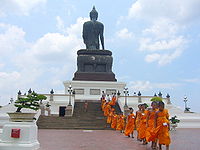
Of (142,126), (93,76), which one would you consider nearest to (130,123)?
(142,126)

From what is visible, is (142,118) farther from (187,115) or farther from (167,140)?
(187,115)

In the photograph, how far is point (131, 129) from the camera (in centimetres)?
1248

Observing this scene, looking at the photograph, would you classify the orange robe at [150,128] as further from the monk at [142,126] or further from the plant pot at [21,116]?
the plant pot at [21,116]

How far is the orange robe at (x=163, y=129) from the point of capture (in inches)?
286

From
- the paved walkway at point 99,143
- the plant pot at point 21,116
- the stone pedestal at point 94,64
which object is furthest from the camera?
the stone pedestal at point 94,64

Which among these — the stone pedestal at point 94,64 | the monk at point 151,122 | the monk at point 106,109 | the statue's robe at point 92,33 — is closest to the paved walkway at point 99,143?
the monk at point 151,122

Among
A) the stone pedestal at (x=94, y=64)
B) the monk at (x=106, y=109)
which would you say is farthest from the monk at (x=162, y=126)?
the stone pedestal at (x=94, y=64)

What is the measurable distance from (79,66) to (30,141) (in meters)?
29.0

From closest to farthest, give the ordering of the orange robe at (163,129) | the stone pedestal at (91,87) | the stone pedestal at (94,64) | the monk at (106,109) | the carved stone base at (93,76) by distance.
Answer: the orange robe at (163,129), the monk at (106,109), the stone pedestal at (91,87), the carved stone base at (93,76), the stone pedestal at (94,64)

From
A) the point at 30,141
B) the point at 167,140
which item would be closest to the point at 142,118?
the point at 167,140

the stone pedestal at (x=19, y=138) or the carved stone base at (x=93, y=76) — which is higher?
the carved stone base at (x=93, y=76)

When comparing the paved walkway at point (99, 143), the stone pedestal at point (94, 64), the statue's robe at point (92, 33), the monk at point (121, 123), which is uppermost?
the statue's robe at point (92, 33)

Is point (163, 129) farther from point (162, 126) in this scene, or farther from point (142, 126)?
point (142, 126)

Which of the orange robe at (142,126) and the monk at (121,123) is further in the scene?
the monk at (121,123)
